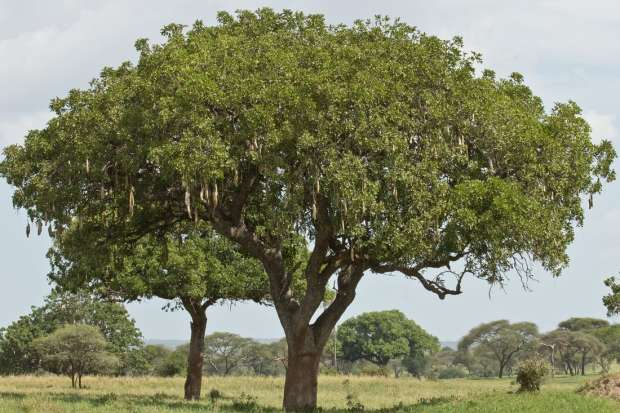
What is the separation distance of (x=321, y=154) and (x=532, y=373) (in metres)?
14.2

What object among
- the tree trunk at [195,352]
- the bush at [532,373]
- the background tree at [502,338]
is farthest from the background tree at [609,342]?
the bush at [532,373]

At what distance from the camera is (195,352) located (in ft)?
148

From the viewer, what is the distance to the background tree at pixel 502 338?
438 feet

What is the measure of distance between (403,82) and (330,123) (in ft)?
10.4

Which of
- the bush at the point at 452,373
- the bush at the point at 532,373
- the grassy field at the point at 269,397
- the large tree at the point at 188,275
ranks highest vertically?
the large tree at the point at 188,275

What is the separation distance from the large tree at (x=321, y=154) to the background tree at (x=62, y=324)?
69225 mm

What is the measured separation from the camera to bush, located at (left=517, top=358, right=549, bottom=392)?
34.5 meters

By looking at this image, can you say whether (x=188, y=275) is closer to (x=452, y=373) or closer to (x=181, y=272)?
(x=181, y=272)

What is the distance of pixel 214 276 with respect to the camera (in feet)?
139

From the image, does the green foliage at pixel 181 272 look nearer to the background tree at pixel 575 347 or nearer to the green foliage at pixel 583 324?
the background tree at pixel 575 347

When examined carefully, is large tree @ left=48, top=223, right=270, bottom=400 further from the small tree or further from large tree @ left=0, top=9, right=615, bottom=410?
the small tree

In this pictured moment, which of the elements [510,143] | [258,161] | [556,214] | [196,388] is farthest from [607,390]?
[196,388]

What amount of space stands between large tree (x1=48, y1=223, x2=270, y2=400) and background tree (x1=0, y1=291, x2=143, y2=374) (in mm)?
54369

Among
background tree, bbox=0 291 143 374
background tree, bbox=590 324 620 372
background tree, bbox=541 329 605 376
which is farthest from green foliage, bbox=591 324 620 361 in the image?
background tree, bbox=0 291 143 374
